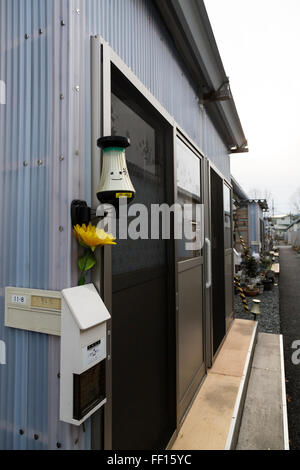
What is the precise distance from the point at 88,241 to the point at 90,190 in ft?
0.84

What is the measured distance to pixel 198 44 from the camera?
7.70ft

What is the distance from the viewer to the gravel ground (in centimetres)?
564

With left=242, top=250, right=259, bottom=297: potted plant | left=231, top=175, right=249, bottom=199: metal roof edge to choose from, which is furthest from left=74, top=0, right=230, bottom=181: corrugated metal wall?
left=231, top=175, right=249, bottom=199: metal roof edge

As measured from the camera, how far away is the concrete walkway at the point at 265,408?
209 cm

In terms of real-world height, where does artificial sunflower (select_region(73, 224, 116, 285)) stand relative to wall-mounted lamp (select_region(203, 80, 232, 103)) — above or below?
below

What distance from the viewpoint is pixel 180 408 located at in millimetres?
2062

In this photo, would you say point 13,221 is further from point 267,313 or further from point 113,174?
point 267,313

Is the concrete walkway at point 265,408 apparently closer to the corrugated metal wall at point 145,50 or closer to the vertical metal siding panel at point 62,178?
the vertical metal siding panel at point 62,178

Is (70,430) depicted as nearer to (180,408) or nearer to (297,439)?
(180,408)

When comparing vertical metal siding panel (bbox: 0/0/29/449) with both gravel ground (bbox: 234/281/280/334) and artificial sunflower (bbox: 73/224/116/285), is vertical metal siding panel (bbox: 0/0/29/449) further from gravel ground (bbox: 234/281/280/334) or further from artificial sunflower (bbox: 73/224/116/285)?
gravel ground (bbox: 234/281/280/334)

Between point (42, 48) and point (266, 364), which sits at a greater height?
point (42, 48)

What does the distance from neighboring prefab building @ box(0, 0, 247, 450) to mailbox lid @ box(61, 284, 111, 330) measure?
0.18 feet
